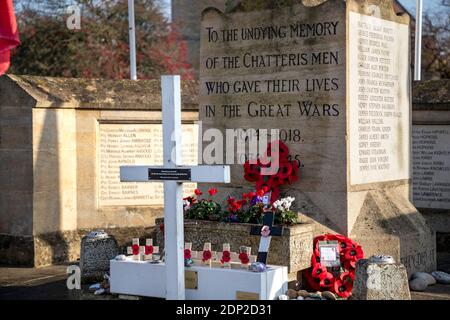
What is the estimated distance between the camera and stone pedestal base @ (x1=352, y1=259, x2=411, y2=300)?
741 cm

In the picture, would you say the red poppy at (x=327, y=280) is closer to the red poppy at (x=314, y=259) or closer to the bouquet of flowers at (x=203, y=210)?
the red poppy at (x=314, y=259)

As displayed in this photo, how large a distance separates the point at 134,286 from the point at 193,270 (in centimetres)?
67

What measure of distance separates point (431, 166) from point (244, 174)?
159 inches

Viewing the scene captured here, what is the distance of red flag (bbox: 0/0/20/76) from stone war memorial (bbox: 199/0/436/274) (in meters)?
2.33

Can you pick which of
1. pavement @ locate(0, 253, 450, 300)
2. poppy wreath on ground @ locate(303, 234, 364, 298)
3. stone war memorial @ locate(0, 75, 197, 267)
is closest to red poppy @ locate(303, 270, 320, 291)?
poppy wreath on ground @ locate(303, 234, 364, 298)

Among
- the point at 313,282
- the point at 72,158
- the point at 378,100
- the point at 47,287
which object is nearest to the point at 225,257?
the point at 313,282

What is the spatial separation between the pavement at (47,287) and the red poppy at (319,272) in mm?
925

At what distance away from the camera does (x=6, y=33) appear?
885 cm

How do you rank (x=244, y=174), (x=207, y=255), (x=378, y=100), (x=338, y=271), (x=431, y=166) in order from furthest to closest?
1. (x=431, y=166)
2. (x=378, y=100)
3. (x=244, y=174)
4. (x=338, y=271)
5. (x=207, y=255)

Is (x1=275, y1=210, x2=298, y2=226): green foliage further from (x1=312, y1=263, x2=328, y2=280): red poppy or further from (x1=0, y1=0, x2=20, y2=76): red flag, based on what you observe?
(x1=0, y1=0, x2=20, y2=76): red flag

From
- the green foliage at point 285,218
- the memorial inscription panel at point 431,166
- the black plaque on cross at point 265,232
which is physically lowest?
the black plaque on cross at point 265,232

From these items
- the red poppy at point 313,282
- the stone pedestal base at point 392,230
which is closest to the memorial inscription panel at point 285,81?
the stone pedestal base at point 392,230

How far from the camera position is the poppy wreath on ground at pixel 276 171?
9.52m

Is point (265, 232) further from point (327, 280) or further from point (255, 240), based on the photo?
point (327, 280)
